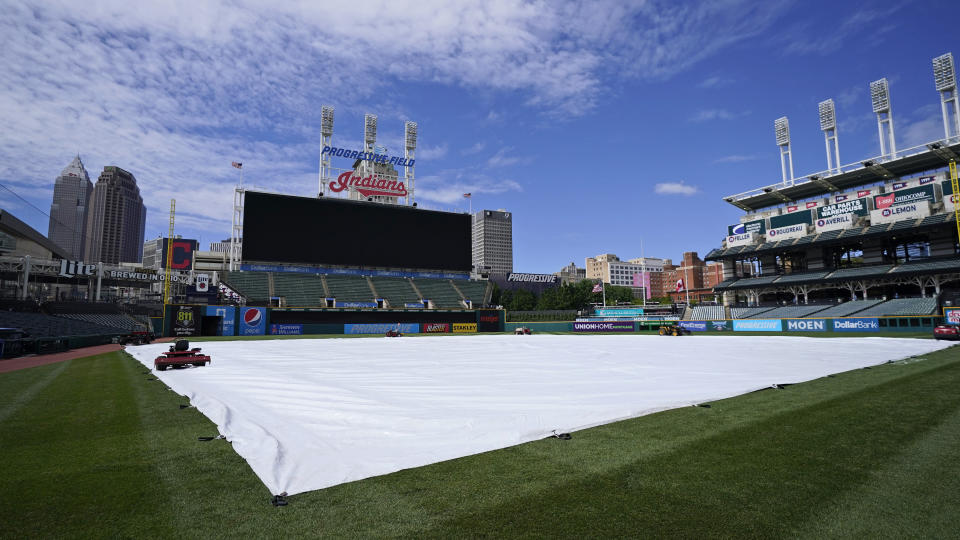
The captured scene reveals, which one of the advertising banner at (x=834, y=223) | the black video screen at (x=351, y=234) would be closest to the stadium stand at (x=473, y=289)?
the black video screen at (x=351, y=234)

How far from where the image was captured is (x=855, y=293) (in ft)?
167

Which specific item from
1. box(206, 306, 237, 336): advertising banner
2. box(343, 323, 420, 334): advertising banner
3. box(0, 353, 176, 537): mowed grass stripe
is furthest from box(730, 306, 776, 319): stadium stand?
box(206, 306, 237, 336): advertising banner

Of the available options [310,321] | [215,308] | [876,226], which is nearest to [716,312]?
[876,226]

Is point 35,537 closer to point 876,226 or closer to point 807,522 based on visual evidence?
point 807,522

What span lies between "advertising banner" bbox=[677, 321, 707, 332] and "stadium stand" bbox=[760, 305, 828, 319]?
27.7 ft

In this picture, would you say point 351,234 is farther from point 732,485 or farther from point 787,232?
point 732,485

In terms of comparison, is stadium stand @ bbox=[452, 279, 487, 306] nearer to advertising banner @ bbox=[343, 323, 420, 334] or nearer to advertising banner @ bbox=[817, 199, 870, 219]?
advertising banner @ bbox=[343, 323, 420, 334]

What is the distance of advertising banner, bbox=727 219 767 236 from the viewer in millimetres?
61938

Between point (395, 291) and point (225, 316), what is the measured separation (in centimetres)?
2061

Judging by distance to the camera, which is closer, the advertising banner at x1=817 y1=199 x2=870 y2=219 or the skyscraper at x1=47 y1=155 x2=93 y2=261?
the advertising banner at x1=817 y1=199 x2=870 y2=219

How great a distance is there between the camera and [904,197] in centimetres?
4859

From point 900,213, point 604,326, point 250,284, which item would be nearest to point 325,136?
point 250,284

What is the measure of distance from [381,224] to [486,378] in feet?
167

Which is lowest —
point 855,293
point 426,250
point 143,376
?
point 143,376
